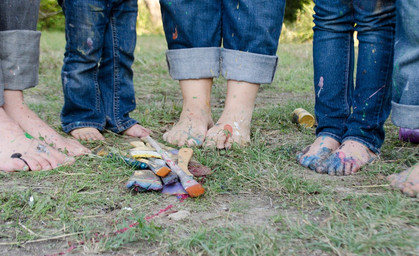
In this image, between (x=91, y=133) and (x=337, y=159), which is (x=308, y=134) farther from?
(x=91, y=133)

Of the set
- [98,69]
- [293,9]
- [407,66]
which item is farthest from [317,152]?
[293,9]

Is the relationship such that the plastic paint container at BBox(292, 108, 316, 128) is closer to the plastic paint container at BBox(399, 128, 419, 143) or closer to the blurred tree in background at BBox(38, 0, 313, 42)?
the plastic paint container at BBox(399, 128, 419, 143)

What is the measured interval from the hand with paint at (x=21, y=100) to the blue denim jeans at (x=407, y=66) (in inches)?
45.8

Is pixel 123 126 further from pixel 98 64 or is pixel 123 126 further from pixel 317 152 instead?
pixel 317 152

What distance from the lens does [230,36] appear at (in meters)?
1.83

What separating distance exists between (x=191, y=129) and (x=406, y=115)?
850 mm

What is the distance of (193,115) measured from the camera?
1843 millimetres

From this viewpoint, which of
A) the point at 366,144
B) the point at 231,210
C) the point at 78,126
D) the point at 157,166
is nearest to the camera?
the point at 231,210

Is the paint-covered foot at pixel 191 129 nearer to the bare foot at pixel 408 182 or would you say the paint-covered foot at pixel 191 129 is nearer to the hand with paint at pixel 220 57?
the hand with paint at pixel 220 57

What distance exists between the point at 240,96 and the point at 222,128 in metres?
0.16

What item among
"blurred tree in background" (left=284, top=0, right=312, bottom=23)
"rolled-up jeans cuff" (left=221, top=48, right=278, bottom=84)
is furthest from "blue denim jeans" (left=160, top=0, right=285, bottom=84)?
"blurred tree in background" (left=284, top=0, right=312, bottom=23)

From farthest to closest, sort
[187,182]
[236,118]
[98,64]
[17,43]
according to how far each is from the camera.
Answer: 1. [98,64]
2. [236,118]
3. [17,43]
4. [187,182]

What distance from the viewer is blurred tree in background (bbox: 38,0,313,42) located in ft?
24.9

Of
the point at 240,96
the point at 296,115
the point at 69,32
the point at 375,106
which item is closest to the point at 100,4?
the point at 69,32
